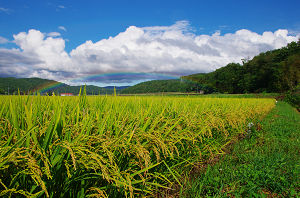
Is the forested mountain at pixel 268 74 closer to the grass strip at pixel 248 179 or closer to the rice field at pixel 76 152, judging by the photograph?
the grass strip at pixel 248 179

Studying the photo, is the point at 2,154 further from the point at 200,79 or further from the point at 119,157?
the point at 200,79

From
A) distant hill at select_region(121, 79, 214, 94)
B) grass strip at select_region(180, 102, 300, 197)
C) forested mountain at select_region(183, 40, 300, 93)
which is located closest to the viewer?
grass strip at select_region(180, 102, 300, 197)

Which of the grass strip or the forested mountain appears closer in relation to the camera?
the grass strip

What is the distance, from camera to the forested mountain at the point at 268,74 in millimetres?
55375

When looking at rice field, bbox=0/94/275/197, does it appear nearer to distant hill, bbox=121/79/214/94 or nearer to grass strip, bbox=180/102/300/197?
grass strip, bbox=180/102/300/197

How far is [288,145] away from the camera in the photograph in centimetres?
502

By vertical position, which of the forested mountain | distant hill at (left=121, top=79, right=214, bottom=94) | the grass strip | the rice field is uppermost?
the forested mountain

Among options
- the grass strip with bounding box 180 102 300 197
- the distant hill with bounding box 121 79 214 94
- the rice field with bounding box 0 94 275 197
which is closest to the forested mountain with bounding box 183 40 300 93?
the distant hill with bounding box 121 79 214 94

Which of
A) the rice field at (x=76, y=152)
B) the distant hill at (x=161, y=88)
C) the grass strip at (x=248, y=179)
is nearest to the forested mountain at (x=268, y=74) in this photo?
the distant hill at (x=161, y=88)

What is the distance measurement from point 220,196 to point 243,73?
97851 mm

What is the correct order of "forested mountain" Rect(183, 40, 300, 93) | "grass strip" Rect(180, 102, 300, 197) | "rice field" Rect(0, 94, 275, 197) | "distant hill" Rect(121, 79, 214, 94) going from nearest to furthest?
"rice field" Rect(0, 94, 275, 197)
"grass strip" Rect(180, 102, 300, 197)
"distant hill" Rect(121, 79, 214, 94)
"forested mountain" Rect(183, 40, 300, 93)

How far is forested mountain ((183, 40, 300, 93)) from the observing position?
55.4m

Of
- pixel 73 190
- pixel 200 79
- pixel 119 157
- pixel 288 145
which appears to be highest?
pixel 200 79

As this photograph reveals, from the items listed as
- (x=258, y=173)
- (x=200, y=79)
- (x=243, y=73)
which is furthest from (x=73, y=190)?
(x=200, y=79)
